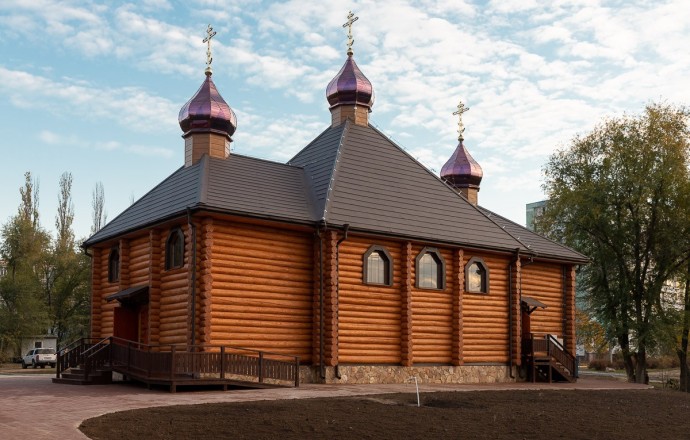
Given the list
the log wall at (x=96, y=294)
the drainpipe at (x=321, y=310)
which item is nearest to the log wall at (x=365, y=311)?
the drainpipe at (x=321, y=310)

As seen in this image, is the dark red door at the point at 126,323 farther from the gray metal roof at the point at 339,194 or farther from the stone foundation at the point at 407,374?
the stone foundation at the point at 407,374

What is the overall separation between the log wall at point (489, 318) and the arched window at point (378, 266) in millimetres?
2751

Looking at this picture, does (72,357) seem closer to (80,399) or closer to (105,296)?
(105,296)

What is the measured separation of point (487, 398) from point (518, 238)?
10.5 metres

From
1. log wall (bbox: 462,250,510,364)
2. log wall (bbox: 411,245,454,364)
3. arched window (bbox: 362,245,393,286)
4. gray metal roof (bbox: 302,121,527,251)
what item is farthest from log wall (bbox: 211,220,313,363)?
log wall (bbox: 462,250,510,364)

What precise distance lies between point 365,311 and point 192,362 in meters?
5.49

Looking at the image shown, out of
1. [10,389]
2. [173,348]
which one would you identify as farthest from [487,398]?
[10,389]

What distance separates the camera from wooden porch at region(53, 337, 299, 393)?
16.5 meters

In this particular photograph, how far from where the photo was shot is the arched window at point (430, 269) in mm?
21703

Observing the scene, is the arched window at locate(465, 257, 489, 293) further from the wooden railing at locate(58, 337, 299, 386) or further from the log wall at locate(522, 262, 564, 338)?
the wooden railing at locate(58, 337, 299, 386)

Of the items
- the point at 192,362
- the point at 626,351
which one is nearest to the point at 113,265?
the point at 192,362

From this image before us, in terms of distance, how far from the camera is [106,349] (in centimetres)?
1867

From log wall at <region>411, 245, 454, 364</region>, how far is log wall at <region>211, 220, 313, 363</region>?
129 inches

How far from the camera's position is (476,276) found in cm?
2323
